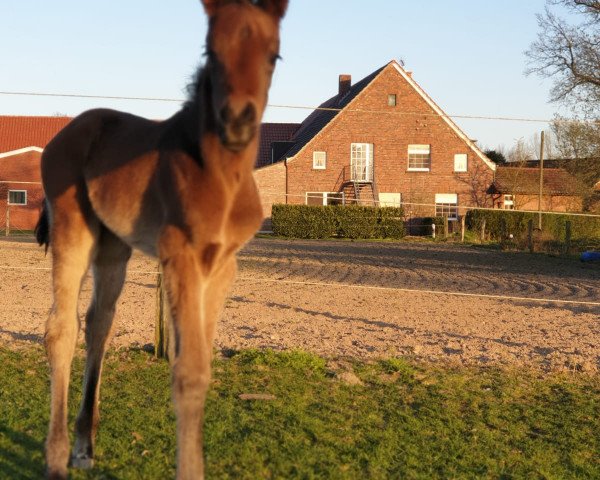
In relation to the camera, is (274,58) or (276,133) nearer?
(274,58)

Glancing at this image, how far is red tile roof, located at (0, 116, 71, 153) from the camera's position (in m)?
46.6

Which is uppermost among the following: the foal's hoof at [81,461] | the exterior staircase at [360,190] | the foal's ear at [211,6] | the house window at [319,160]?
the house window at [319,160]

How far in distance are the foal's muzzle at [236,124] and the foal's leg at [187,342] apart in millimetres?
622

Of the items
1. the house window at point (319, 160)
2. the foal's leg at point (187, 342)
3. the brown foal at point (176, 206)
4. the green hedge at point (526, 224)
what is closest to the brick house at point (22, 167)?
the house window at point (319, 160)

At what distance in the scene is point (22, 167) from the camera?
34.1 meters

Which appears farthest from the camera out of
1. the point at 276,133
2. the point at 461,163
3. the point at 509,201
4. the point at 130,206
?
the point at 276,133

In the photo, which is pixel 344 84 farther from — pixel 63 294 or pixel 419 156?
pixel 63 294

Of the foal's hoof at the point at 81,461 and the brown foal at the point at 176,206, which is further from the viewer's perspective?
the foal's hoof at the point at 81,461

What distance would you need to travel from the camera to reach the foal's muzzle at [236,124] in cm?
290

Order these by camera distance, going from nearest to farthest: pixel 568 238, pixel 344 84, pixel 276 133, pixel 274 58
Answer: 1. pixel 274 58
2. pixel 568 238
3. pixel 344 84
4. pixel 276 133

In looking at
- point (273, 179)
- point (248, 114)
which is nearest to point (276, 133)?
point (273, 179)

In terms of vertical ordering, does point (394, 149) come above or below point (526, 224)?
above

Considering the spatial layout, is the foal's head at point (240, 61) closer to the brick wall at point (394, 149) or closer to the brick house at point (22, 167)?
the brick house at point (22, 167)

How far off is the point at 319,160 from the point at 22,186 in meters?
18.4
